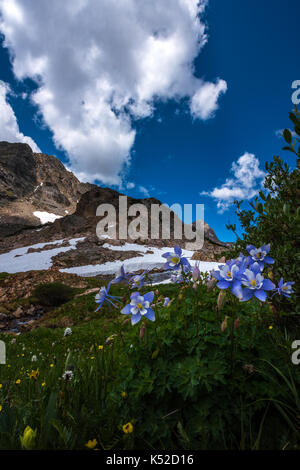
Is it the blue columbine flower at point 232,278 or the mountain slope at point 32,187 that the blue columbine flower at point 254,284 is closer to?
the blue columbine flower at point 232,278

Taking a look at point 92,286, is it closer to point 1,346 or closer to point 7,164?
point 1,346

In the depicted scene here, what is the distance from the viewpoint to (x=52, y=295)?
56.3 ft

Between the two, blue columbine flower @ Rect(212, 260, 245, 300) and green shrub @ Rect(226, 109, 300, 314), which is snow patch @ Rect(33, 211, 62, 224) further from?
blue columbine flower @ Rect(212, 260, 245, 300)

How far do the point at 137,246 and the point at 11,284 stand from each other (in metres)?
24.3

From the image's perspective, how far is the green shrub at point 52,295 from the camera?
16.8m

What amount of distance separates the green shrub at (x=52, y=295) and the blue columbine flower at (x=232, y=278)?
17.4m

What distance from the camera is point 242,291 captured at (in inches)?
61.7

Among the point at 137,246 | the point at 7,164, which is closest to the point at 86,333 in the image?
the point at 137,246

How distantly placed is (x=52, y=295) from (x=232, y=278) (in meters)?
18.0

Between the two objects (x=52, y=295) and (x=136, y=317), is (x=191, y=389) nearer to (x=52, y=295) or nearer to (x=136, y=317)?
(x=136, y=317)

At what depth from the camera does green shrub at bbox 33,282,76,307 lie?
1680cm

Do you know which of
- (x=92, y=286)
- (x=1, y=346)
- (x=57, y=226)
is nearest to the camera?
(x=1, y=346)

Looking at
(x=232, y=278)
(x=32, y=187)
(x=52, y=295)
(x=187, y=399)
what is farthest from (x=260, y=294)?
(x=32, y=187)

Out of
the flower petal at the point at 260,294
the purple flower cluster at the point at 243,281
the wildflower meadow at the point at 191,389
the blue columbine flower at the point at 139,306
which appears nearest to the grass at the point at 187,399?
the wildflower meadow at the point at 191,389
